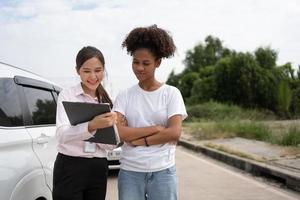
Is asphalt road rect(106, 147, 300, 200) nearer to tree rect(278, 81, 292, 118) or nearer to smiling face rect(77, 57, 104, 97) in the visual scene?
smiling face rect(77, 57, 104, 97)

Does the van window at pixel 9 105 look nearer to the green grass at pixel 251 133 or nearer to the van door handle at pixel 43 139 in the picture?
the van door handle at pixel 43 139

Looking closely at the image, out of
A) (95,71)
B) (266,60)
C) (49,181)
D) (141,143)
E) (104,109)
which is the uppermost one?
(266,60)

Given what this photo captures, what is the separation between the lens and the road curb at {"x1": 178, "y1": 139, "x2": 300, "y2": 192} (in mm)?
8148

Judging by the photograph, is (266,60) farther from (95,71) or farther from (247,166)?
(95,71)

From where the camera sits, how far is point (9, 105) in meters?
3.48

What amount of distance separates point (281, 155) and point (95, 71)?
8.31 m

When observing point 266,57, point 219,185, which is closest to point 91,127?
point 219,185

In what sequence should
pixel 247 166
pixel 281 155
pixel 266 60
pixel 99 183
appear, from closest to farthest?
pixel 99 183 < pixel 247 166 < pixel 281 155 < pixel 266 60

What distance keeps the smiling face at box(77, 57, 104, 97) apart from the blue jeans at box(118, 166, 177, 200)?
24.9 inches

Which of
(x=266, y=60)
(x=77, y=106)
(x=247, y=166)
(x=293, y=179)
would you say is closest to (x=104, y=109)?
(x=77, y=106)

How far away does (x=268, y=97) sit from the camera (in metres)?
35.6

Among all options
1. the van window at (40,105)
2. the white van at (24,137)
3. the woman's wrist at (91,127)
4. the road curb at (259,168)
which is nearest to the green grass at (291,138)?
the road curb at (259,168)

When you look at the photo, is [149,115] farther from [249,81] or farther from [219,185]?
[249,81]

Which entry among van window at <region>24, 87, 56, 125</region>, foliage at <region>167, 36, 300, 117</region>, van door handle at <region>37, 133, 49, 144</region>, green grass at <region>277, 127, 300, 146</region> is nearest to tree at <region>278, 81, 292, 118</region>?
foliage at <region>167, 36, 300, 117</region>
